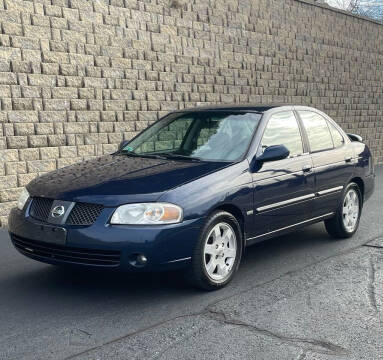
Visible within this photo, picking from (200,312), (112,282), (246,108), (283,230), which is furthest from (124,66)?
(200,312)

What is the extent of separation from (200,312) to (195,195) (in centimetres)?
95

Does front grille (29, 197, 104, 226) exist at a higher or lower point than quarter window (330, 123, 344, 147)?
lower

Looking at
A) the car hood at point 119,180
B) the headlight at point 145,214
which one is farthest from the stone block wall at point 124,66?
the headlight at point 145,214

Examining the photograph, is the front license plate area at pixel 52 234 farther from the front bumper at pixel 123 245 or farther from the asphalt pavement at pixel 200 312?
the asphalt pavement at pixel 200 312

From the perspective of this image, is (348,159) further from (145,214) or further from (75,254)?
(75,254)

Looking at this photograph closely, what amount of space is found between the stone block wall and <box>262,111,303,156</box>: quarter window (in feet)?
13.0

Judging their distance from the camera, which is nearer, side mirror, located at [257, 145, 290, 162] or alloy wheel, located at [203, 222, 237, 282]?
alloy wheel, located at [203, 222, 237, 282]

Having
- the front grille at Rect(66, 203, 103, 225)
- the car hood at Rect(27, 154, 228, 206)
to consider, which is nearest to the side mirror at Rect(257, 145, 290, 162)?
the car hood at Rect(27, 154, 228, 206)

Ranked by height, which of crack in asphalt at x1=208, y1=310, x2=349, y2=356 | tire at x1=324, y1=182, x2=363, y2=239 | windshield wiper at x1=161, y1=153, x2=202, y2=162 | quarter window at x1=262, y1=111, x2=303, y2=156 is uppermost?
quarter window at x1=262, y1=111, x2=303, y2=156

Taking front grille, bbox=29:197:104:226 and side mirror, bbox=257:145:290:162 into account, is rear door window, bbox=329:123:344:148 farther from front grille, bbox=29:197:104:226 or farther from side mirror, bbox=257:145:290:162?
front grille, bbox=29:197:104:226

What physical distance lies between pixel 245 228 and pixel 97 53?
516cm

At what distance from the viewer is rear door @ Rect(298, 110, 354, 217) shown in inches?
252

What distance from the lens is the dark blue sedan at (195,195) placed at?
15.0ft

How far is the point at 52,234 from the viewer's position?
466 centimetres
